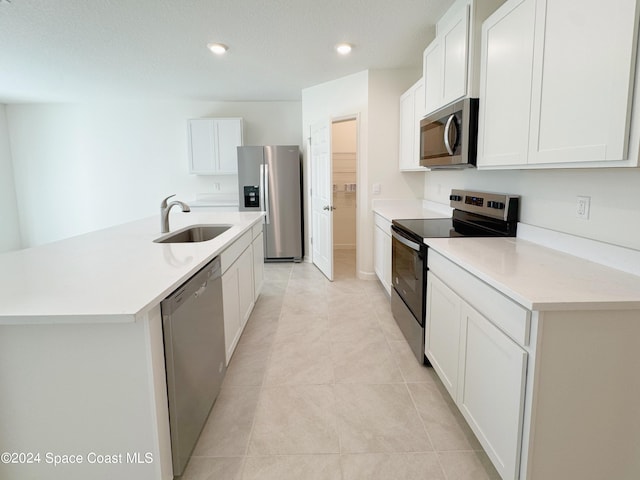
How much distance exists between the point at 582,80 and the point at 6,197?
7.38 meters

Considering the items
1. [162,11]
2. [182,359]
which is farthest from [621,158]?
[162,11]

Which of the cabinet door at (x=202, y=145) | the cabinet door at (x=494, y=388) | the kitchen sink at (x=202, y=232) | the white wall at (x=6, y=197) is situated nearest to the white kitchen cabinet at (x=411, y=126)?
the kitchen sink at (x=202, y=232)

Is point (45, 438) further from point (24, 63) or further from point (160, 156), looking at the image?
point (160, 156)

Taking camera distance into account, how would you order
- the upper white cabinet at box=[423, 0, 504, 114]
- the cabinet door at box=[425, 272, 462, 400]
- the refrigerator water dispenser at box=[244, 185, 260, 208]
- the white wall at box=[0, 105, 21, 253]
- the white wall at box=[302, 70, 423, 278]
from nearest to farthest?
the cabinet door at box=[425, 272, 462, 400], the upper white cabinet at box=[423, 0, 504, 114], the white wall at box=[302, 70, 423, 278], the refrigerator water dispenser at box=[244, 185, 260, 208], the white wall at box=[0, 105, 21, 253]

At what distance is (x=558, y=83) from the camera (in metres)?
1.46

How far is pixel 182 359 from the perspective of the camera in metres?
1.48

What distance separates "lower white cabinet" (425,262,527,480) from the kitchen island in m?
1.23

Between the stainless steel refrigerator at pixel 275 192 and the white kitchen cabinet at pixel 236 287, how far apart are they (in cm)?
217

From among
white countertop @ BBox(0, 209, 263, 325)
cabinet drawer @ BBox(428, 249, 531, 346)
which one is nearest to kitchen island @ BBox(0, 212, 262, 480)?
white countertop @ BBox(0, 209, 263, 325)

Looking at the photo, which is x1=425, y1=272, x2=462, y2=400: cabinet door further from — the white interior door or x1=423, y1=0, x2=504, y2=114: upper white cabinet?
the white interior door

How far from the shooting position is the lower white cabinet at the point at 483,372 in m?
1.28

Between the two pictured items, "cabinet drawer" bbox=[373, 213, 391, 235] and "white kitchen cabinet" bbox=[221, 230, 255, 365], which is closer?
"white kitchen cabinet" bbox=[221, 230, 255, 365]

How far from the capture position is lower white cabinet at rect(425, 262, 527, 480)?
1280mm

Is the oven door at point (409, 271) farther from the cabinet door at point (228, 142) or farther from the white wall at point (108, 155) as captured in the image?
the white wall at point (108, 155)
